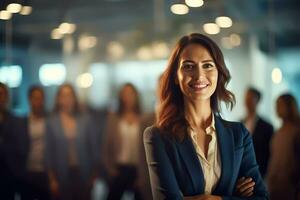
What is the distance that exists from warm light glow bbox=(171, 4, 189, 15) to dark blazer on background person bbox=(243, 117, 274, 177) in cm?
56

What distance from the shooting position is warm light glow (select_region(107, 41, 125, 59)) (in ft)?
6.89

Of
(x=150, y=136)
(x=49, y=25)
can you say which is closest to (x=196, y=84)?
(x=150, y=136)

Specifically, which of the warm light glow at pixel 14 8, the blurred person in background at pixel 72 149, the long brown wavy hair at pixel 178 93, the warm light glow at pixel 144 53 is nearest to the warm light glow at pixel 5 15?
the warm light glow at pixel 14 8

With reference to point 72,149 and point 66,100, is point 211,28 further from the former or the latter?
point 72,149

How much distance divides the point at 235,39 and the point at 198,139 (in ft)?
1.76

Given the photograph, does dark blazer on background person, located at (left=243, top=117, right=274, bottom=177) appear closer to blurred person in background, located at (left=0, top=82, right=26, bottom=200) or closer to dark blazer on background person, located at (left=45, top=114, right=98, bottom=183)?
dark blazer on background person, located at (left=45, top=114, right=98, bottom=183)

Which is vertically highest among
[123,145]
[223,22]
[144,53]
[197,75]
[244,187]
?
[223,22]

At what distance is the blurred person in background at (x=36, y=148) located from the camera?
2090 mm

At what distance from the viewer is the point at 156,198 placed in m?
1.64

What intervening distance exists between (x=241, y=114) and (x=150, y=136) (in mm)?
429

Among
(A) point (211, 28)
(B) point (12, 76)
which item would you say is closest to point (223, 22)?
(A) point (211, 28)

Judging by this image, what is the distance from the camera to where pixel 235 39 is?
196cm

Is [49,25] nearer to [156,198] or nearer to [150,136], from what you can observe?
[150,136]

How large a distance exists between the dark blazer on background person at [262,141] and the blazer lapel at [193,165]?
357mm
